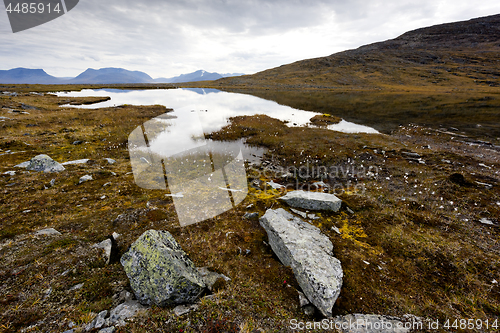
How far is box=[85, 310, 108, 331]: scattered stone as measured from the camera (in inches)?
177

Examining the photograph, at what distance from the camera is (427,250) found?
7879 mm

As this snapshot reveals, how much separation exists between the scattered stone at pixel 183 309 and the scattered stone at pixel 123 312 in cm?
85

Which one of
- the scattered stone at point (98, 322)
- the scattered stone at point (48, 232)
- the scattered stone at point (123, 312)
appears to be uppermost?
the scattered stone at point (48, 232)

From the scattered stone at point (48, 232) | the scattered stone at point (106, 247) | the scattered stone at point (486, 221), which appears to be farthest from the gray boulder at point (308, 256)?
the scattered stone at point (48, 232)

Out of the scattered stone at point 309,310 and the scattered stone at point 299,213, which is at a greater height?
the scattered stone at point 299,213

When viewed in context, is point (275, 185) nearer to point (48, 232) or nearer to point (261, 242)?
point (261, 242)

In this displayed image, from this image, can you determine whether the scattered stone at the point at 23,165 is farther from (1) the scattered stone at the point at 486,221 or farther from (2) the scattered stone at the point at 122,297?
(1) the scattered stone at the point at 486,221

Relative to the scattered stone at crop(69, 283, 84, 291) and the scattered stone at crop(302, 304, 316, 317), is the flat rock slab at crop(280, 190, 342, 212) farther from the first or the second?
the scattered stone at crop(69, 283, 84, 291)

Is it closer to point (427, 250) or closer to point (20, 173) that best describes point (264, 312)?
point (427, 250)

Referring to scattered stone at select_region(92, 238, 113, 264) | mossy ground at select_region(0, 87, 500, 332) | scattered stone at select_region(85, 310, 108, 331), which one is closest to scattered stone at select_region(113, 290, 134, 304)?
mossy ground at select_region(0, 87, 500, 332)

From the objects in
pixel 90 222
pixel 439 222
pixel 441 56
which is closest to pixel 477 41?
pixel 441 56

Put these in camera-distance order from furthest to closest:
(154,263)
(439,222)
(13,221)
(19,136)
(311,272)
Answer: (19,136)
(439,222)
(13,221)
(311,272)
(154,263)

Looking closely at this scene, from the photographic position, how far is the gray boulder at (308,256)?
5.69 meters

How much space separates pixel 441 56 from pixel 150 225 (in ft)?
812
